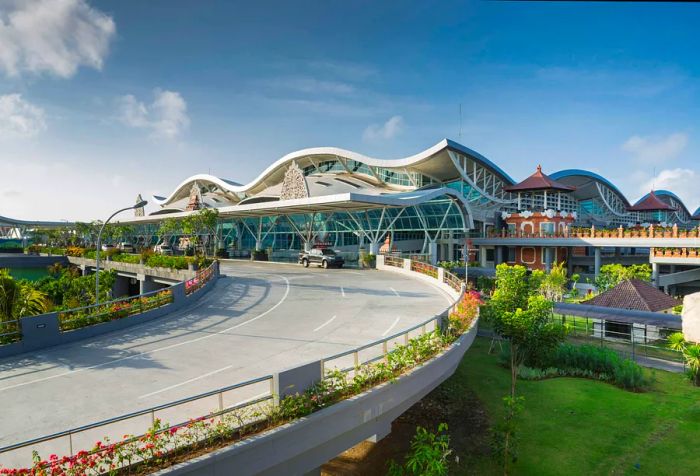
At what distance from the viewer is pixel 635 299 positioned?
25.4 m

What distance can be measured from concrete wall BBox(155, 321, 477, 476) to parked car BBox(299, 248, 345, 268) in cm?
2626

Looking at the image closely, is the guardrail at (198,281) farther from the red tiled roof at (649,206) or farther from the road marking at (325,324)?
the red tiled roof at (649,206)

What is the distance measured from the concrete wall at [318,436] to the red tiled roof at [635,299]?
65.9 ft

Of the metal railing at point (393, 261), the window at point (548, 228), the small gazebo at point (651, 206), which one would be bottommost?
the metal railing at point (393, 261)

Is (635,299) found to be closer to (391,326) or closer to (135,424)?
(391,326)

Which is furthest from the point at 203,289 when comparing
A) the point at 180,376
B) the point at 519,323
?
the point at 519,323

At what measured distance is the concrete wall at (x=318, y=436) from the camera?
6.77 metres

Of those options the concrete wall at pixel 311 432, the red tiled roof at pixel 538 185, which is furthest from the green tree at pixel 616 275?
the concrete wall at pixel 311 432

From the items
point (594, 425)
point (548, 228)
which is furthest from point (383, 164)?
point (594, 425)

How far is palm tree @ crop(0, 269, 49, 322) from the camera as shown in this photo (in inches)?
597

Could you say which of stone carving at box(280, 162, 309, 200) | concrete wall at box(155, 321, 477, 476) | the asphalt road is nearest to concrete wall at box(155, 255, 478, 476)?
concrete wall at box(155, 321, 477, 476)

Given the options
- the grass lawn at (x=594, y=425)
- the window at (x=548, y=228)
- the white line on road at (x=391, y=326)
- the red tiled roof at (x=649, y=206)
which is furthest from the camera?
the red tiled roof at (x=649, y=206)

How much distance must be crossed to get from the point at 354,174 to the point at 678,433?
2072 inches

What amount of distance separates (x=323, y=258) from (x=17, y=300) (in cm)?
2424
